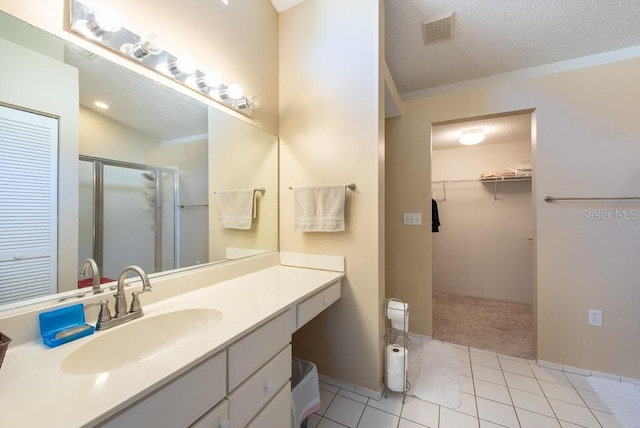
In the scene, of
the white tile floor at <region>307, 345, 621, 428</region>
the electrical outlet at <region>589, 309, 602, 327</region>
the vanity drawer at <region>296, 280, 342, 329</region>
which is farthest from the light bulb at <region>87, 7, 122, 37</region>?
the electrical outlet at <region>589, 309, 602, 327</region>

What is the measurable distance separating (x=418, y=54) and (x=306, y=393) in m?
2.50

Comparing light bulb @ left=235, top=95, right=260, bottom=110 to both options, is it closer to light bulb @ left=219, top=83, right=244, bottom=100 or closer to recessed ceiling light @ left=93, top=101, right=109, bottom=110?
light bulb @ left=219, top=83, right=244, bottom=100

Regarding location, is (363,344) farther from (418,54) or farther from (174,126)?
(418,54)

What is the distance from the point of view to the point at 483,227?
3.62 metres

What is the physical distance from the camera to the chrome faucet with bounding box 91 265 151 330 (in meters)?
0.85

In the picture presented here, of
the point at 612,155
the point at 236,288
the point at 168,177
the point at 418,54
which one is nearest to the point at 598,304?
the point at 612,155

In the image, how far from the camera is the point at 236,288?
1321 mm

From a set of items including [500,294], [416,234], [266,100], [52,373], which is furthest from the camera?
[500,294]

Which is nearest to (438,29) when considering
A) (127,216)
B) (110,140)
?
(110,140)

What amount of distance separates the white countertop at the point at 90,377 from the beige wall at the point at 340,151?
697 mm

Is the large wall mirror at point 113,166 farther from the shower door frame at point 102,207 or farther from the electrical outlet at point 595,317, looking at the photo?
the electrical outlet at point 595,317

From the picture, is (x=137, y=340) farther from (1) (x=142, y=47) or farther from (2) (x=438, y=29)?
(2) (x=438, y=29)

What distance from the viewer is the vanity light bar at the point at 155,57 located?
0.91 meters

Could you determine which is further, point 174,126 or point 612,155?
point 612,155
